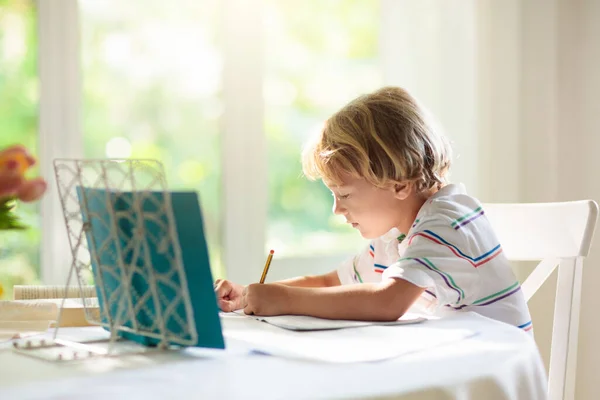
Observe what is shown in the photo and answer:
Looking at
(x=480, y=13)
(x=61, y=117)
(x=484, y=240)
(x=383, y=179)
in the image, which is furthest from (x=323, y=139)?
(x=480, y=13)

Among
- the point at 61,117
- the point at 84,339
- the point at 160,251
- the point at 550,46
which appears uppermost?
the point at 550,46

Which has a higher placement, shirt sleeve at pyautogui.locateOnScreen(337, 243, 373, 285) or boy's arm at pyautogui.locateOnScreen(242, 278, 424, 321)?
boy's arm at pyautogui.locateOnScreen(242, 278, 424, 321)

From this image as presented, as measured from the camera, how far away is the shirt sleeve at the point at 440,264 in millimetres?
1124

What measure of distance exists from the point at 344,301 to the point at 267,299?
0.13m

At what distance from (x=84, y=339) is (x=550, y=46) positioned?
6.09 feet

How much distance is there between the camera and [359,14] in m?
2.54

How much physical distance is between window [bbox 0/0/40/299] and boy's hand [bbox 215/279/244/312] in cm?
90

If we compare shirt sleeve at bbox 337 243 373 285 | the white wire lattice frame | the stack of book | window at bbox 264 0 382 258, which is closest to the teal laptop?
the white wire lattice frame

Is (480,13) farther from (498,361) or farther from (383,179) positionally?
(498,361)

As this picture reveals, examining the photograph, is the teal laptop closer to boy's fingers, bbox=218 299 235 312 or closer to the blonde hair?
boy's fingers, bbox=218 299 235 312

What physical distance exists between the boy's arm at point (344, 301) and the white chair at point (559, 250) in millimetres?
405

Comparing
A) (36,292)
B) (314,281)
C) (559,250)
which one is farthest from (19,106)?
(559,250)

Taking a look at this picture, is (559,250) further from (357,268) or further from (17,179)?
(17,179)

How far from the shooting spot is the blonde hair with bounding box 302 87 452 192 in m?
1.33
